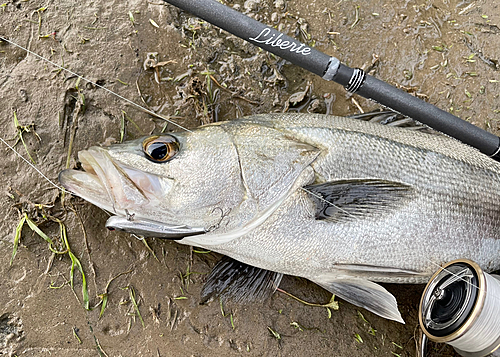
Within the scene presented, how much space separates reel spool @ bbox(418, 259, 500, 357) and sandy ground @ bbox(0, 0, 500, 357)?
62 centimetres

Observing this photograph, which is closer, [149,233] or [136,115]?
[149,233]

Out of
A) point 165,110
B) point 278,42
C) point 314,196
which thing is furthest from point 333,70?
point 165,110

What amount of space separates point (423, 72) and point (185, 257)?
242cm

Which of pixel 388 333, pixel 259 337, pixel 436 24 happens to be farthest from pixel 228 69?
pixel 388 333

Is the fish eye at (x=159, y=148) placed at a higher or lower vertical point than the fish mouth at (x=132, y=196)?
higher

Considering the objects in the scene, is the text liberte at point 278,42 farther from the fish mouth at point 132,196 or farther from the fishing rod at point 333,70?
the fish mouth at point 132,196

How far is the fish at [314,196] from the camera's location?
219cm

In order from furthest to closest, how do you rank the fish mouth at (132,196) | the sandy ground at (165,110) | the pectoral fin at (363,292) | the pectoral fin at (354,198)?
the sandy ground at (165,110) → the pectoral fin at (363,292) → the pectoral fin at (354,198) → the fish mouth at (132,196)

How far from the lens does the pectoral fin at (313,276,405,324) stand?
101 inches

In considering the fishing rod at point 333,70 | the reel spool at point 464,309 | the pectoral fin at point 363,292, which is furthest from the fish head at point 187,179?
the reel spool at point 464,309

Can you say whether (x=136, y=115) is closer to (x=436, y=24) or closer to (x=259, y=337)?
(x=259, y=337)

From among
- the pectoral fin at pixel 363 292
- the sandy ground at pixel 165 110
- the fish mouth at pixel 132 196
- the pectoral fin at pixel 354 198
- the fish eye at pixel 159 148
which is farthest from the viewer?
the sandy ground at pixel 165 110

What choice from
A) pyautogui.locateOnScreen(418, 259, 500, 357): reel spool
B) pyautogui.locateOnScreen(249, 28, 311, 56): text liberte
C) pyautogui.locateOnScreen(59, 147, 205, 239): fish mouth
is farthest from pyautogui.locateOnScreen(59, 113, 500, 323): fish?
pyautogui.locateOnScreen(249, 28, 311, 56): text liberte

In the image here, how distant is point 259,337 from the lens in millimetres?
2822
